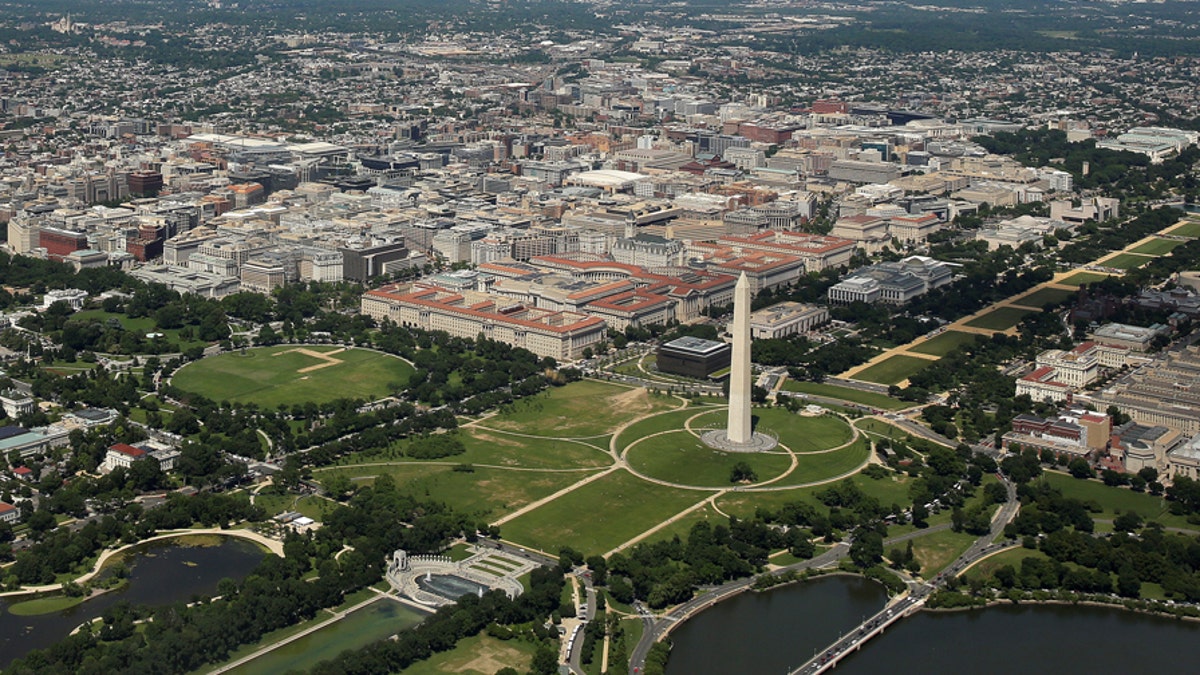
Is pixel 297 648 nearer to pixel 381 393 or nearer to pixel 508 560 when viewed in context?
pixel 508 560

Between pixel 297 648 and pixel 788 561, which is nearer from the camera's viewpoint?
pixel 297 648

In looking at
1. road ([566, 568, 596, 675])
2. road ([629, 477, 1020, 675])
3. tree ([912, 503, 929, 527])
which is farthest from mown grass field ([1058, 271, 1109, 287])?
road ([566, 568, 596, 675])

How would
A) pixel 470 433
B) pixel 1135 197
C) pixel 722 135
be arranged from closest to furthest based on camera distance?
1. pixel 470 433
2. pixel 1135 197
3. pixel 722 135

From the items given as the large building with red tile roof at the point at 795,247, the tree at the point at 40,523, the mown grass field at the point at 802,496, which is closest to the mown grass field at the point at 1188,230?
the large building with red tile roof at the point at 795,247

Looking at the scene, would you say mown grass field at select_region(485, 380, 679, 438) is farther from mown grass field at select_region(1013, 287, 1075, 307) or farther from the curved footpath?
mown grass field at select_region(1013, 287, 1075, 307)

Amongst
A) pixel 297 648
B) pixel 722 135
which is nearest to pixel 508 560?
pixel 297 648

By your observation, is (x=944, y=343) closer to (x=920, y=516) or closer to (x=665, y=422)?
(x=665, y=422)

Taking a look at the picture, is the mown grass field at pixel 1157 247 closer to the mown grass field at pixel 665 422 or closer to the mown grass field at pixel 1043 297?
the mown grass field at pixel 1043 297
